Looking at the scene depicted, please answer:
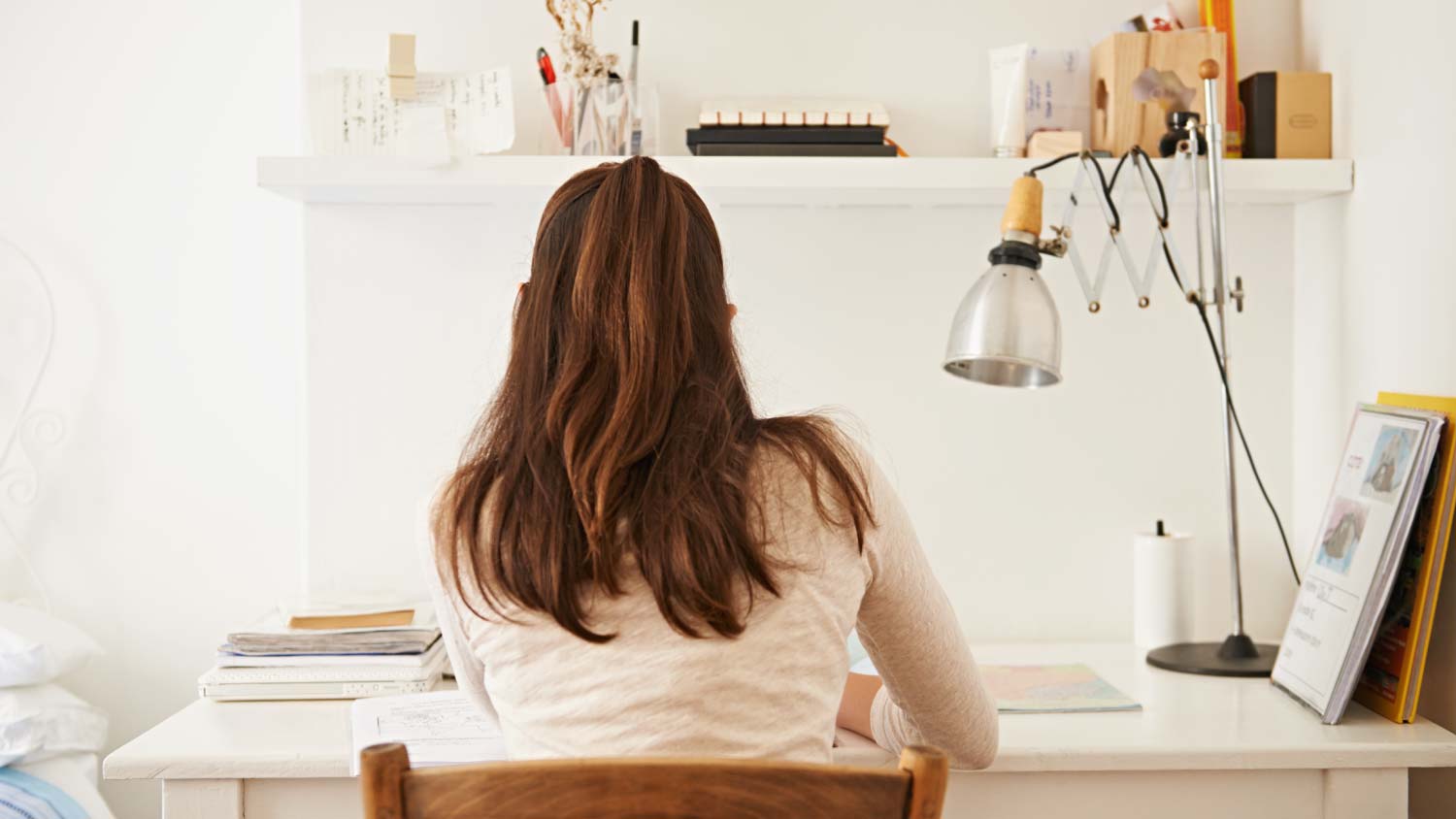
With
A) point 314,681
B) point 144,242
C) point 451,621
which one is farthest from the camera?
point 144,242

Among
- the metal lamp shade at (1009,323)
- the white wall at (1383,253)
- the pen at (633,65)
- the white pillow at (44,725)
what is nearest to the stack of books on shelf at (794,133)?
the pen at (633,65)

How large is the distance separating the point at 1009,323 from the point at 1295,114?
670 millimetres

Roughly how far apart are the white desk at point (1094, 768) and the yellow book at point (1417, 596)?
0.15ft

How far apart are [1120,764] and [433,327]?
1.10 m

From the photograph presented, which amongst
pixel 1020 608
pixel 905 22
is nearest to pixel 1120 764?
pixel 1020 608

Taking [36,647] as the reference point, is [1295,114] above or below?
above

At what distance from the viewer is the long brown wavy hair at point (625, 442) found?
1.01m

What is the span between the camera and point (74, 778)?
6.13 ft

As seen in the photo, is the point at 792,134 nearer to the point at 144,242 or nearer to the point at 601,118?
the point at 601,118

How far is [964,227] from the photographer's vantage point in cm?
195

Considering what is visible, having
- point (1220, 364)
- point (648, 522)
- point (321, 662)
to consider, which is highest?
point (1220, 364)

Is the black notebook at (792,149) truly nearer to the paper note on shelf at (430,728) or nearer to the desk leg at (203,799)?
the paper note on shelf at (430,728)

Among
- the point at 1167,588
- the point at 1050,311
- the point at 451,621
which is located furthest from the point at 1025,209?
the point at 451,621

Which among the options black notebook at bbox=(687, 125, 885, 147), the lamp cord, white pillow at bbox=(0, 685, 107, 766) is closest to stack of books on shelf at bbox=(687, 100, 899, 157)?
black notebook at bbox=(687, 125, 885, 147)
